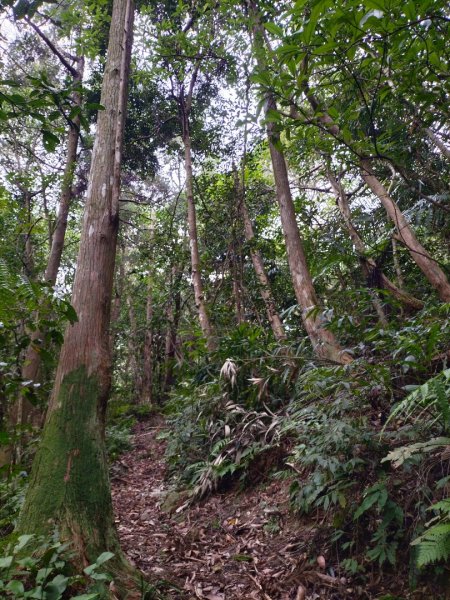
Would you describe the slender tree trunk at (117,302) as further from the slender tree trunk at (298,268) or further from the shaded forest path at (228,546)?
the shaded forest path at (228,546)

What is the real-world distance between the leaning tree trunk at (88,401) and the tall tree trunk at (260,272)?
179 inches

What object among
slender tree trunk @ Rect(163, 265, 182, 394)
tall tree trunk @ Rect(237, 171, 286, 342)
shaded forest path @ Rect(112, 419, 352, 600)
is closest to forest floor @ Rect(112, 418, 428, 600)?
shaded forest path @ Rect(112, 419, 352, 600)

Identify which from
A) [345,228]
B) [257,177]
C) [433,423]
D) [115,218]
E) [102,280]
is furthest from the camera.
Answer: [257,177]

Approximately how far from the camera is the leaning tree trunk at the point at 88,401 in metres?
2.70

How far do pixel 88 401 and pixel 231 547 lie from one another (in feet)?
6.20

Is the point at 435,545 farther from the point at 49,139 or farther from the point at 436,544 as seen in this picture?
the point at 49,139

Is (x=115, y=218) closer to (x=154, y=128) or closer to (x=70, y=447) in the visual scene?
(x=70, y=447)

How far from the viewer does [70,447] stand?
2.90m

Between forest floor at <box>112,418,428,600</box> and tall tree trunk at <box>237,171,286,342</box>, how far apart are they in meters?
3.60

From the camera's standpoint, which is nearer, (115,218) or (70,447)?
(70,447)

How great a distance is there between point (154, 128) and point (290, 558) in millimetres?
10566

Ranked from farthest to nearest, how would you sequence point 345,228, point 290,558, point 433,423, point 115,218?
1. point 345,228
2. point 115,218
3. point 290,558
4. point 433,423

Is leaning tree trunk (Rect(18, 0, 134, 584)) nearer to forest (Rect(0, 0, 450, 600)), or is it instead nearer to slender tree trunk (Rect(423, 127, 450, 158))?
forest (Rect(0, 0, 450, 600))

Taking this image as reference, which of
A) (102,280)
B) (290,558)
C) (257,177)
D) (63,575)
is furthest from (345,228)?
(63,575)
